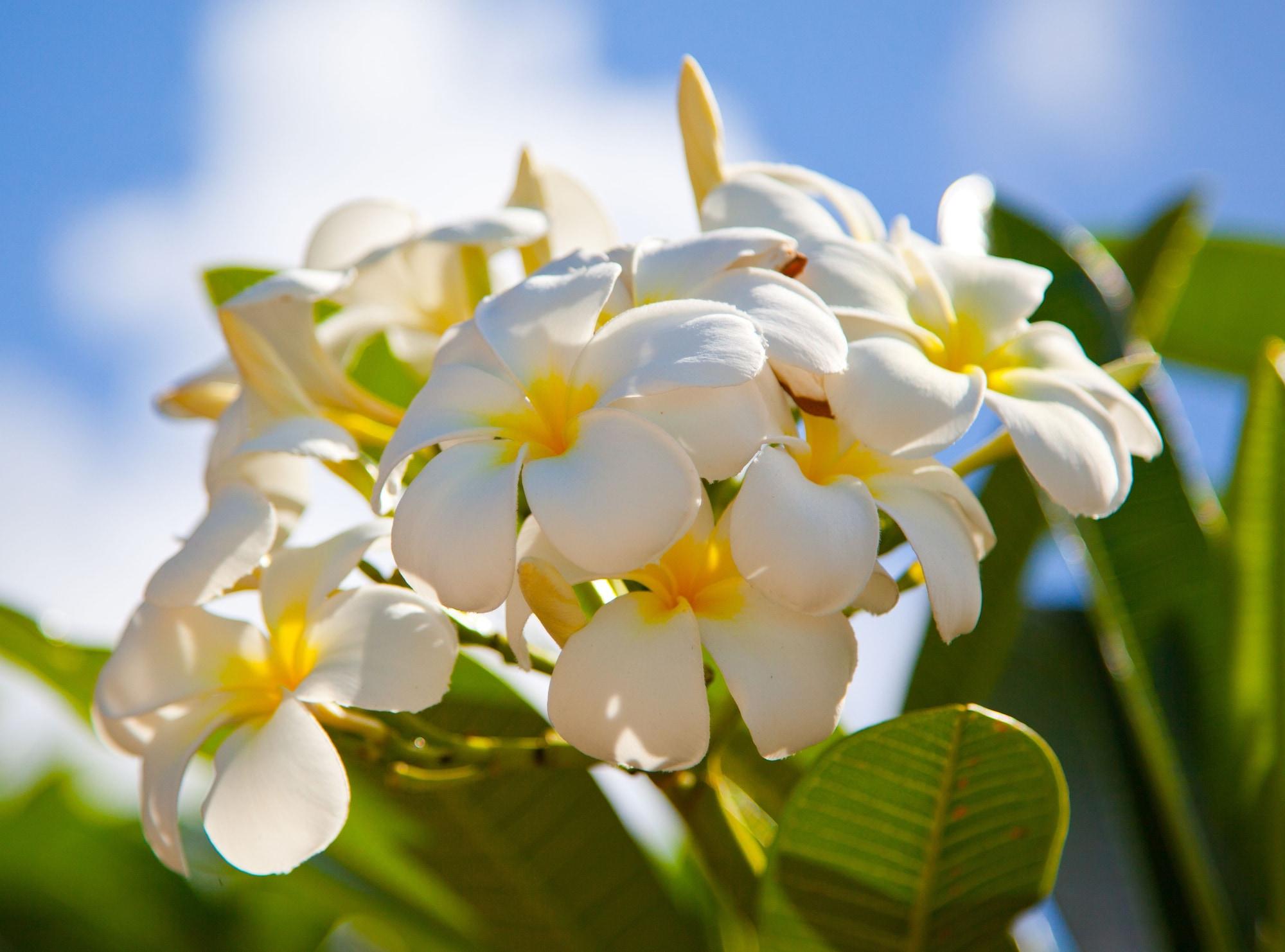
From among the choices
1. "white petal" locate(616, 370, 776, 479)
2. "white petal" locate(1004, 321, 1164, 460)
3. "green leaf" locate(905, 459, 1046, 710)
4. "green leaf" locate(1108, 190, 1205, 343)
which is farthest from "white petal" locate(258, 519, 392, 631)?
"green leaf" locate(1108, 190, 1205, 343)

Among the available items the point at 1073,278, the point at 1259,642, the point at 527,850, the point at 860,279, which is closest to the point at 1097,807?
the point at 1259,642

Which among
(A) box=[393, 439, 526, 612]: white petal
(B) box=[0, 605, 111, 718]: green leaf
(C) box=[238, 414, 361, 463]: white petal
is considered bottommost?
(B) box=[0, 605, 111, 718]: green leaf

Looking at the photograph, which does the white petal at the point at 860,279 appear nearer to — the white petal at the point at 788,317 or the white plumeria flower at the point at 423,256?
the white petal at the point at 788,317

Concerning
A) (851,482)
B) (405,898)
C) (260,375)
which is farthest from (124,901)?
(851,482)

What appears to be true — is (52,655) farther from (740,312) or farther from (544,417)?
(740,312)

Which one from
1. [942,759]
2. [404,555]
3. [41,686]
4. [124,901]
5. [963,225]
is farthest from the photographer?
[124,901]

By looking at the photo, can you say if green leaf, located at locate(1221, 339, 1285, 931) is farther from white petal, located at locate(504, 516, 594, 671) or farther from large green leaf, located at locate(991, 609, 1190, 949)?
white petal, located at locate(504, 516, 594, 671)

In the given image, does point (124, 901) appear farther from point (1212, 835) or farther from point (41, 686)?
point (1212, 835)

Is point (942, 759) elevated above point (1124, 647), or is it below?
above
